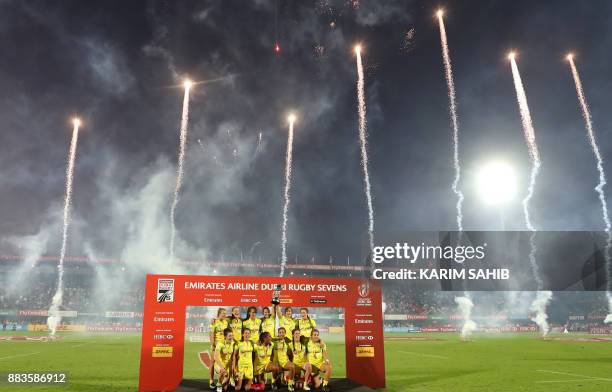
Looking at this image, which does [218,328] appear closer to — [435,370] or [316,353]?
[316,353]

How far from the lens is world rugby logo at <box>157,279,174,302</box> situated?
14539 millimetres

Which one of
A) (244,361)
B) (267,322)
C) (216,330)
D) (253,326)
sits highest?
(267,322)

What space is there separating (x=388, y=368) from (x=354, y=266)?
69.9 metres

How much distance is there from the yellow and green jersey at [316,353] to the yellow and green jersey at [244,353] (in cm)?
180

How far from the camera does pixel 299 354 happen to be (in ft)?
45.3

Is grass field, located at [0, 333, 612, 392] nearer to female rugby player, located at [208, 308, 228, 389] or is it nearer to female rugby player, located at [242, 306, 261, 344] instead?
female rugby player, located at [208, 308, 228, 389]

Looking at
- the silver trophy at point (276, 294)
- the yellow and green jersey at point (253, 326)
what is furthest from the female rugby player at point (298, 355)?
the silver trophy at point (276, 294)

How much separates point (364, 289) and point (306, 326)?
2695 millimetres

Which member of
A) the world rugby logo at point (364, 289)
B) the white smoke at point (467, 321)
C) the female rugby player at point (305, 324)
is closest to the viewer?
the female rugby player at point (305, 324)

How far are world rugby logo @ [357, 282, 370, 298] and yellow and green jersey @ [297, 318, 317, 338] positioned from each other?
7.48 feet

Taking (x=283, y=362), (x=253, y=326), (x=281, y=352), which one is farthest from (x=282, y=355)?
(x=253, y=326)

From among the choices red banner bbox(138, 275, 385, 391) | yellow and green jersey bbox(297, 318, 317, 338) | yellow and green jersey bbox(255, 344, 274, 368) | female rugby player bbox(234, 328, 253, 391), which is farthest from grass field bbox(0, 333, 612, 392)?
yellow and green jersey bbox(255, 344, 274, 368)

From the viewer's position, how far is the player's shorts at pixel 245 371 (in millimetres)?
13258

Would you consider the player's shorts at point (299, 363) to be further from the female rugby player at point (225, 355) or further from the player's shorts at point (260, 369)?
the female rugby player at point (225, 355)
